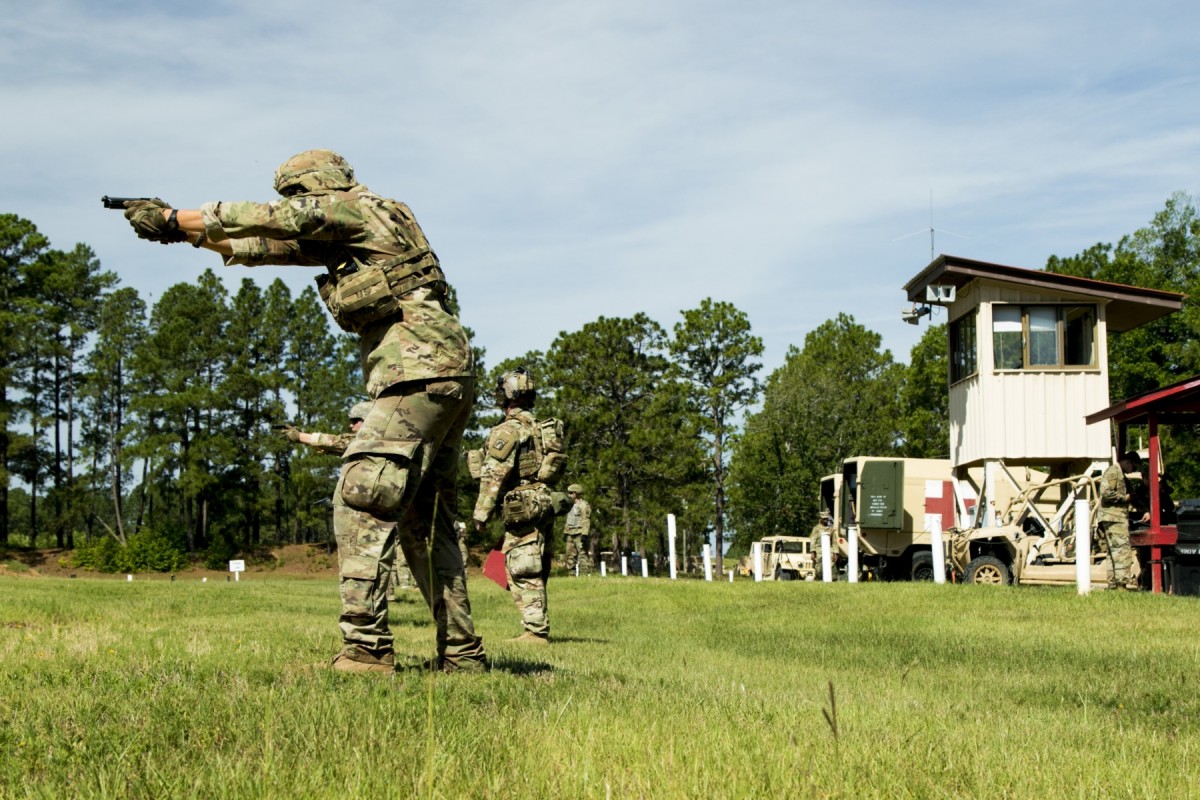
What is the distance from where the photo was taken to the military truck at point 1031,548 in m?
19.8

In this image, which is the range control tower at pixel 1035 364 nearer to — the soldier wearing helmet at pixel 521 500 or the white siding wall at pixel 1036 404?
the white siding wall at pixel 1036 404

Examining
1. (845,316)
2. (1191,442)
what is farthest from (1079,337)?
(845,316)

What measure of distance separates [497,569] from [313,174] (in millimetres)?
6189

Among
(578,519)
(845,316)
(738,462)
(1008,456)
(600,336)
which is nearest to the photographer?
(1008,456)

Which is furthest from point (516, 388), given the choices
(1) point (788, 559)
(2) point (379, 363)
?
(1) point (788, 559)

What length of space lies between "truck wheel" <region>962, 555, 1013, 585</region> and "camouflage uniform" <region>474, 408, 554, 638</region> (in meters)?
11.6

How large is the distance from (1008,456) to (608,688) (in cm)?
2064

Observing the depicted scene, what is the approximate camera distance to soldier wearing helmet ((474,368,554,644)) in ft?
36.6

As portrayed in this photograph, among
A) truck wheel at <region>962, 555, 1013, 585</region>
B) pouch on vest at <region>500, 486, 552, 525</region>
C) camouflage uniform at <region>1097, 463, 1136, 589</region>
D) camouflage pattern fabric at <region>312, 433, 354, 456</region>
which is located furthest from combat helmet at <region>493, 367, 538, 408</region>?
truck wheel at <region>962, 555, 1013, 585</region>

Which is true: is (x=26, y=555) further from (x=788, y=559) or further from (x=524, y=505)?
Answer: (x=524, y=505)

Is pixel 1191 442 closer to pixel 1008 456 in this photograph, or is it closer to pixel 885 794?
pixel 1008 456

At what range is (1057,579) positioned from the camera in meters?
19.7

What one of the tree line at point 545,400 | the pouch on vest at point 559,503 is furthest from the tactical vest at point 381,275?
the tree line at point 545,400

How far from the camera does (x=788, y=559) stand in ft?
125
